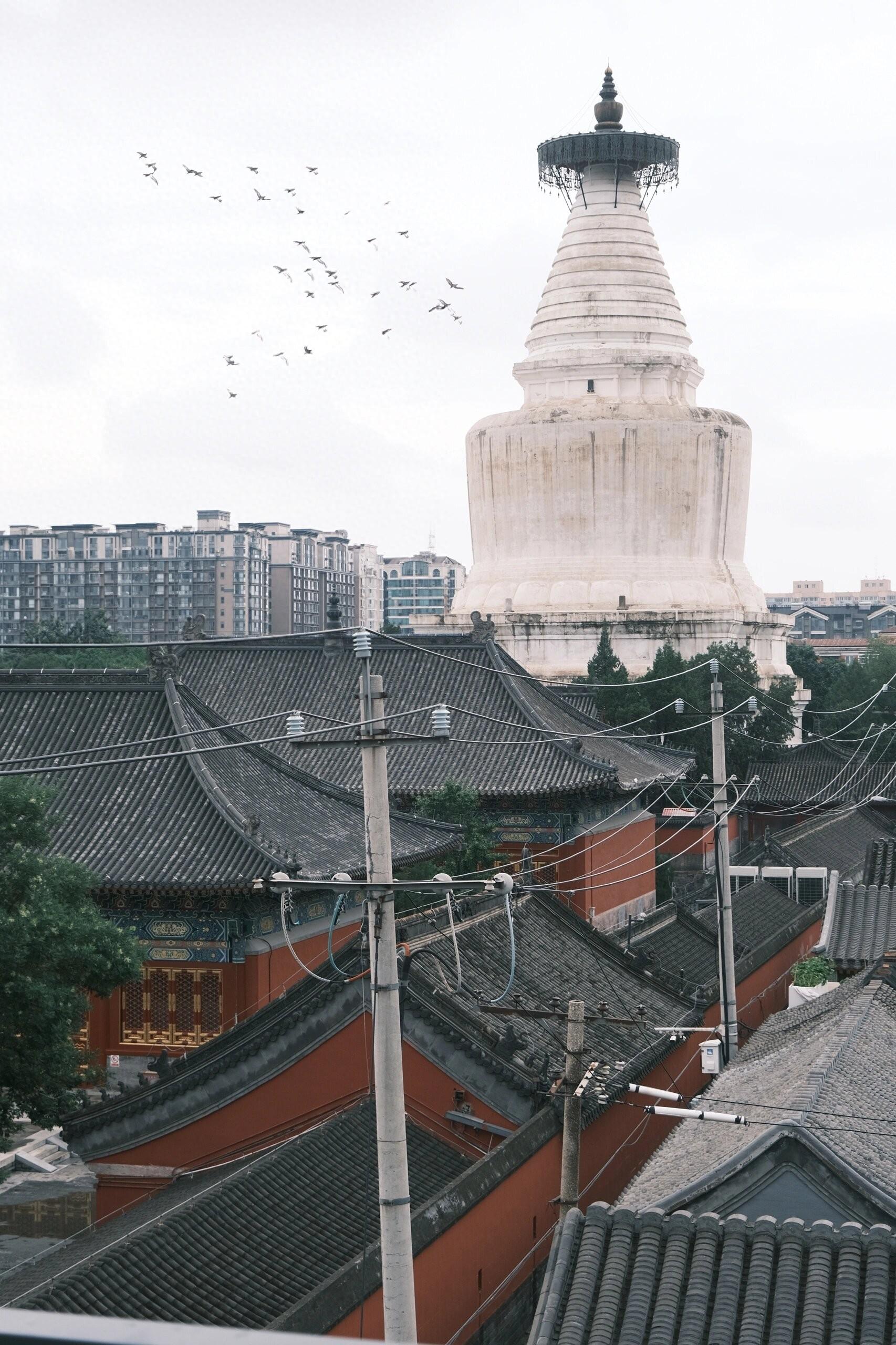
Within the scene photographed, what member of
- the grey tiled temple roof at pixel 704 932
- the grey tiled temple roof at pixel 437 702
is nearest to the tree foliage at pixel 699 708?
the grey tiled temple roof at pixel 437 702

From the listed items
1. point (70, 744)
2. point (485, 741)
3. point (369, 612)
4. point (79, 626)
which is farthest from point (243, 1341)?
point (369, 612)

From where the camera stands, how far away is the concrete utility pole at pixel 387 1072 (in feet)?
29.8

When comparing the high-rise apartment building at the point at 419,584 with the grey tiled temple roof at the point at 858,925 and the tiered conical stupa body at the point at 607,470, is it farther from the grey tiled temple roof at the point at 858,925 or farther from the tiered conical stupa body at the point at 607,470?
the grey tiled temple roof at the point at 858,925

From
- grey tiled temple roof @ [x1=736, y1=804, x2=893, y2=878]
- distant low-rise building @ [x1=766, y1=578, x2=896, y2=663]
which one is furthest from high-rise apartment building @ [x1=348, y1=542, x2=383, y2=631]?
grey tiled temple roof @ [x1=736, y1=804, x2=893, y2=878]

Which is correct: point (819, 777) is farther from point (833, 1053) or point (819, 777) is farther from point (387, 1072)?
point (387, 1072)

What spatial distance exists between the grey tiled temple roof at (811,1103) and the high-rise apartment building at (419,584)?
126753mm

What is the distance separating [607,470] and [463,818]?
94.1 ft

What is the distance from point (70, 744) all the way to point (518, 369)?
35794 mm

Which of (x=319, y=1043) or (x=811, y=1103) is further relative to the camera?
(x=319, y=1043)

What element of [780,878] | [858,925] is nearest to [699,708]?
[780,878]

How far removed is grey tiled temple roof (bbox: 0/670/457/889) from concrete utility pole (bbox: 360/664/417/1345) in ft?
36.9

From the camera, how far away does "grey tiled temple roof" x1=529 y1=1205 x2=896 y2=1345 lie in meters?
8.30

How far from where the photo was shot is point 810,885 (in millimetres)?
32875

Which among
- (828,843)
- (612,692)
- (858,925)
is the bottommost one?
(828,843)
